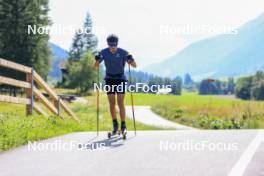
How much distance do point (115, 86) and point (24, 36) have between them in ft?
173

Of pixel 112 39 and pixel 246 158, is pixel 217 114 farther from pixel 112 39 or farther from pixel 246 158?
pixel 246 158

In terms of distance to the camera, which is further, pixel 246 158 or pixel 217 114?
pixel 217 114

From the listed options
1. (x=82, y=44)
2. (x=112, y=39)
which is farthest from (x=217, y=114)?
(x=82, y=44)

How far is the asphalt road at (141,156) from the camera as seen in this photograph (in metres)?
6.64

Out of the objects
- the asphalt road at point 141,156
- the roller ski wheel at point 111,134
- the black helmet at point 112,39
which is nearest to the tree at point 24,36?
the roller ski wheel at point 111,134

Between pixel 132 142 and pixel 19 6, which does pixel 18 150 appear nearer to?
pixel 132 142

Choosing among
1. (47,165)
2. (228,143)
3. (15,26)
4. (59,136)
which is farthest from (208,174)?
(15,26)

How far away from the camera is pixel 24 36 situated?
62.2 metres

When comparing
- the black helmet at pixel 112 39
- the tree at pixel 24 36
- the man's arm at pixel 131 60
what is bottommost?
the man's arm at pixel 131 60

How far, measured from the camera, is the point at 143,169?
22.1ft

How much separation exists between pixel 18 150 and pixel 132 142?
6.76 ft

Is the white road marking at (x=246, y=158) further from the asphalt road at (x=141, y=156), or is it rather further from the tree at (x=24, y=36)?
the tree at (x=24, y=36)

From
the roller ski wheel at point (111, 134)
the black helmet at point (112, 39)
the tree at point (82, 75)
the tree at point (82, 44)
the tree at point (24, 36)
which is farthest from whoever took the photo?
the tree at point (82, 44)

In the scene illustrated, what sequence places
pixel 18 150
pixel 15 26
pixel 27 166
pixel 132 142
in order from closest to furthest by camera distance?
1. pixel 27 166
2. pixel 18 150
3. pixel 132 142
4. pixel 15 26
